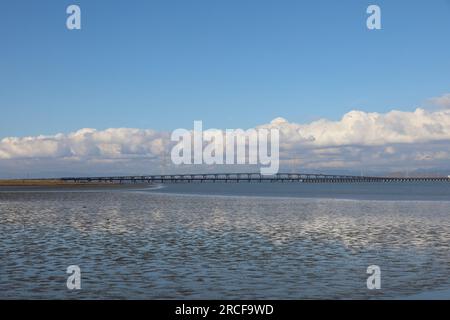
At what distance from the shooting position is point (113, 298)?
17.0 m

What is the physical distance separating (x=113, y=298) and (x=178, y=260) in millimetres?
7535

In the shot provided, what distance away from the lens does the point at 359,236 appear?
33656mm

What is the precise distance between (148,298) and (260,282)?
14.4 ft

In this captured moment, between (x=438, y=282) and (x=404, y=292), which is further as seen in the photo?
(x=438, y=282)

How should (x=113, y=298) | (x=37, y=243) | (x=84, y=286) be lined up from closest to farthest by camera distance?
1. (x=113, y=298)
2. (x=84, y=286)
3. (x=37, y=243)
